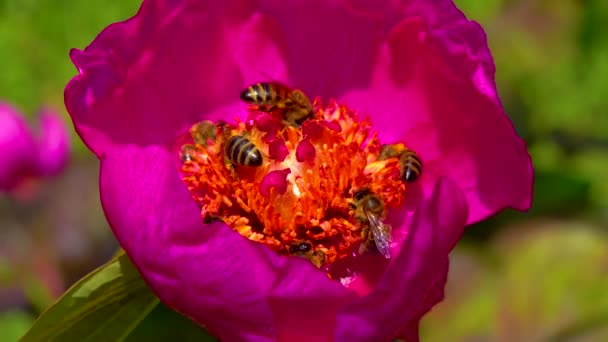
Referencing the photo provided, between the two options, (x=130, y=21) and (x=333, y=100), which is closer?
(x=130, y=21)

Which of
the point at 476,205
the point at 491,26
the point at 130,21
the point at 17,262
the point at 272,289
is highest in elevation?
the point at 130,21

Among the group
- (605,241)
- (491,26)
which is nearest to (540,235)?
(605,241)

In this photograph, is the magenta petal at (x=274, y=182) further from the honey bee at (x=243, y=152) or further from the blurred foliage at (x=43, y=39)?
the blurred foliage at (x=43, y=39)

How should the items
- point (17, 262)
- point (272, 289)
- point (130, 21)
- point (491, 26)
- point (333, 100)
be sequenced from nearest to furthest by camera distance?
point (272, 289)
point (130, 21)
point (333, 100)
point (17, 262)
point (491, 26)

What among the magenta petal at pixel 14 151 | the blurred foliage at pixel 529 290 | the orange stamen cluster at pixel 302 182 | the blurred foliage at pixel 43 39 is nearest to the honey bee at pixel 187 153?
the orange stamen cluster at pixel 302 182

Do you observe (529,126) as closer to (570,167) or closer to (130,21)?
(570,167)

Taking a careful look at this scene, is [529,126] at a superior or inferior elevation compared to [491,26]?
inferior

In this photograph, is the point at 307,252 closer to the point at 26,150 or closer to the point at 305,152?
the point at 305,152
